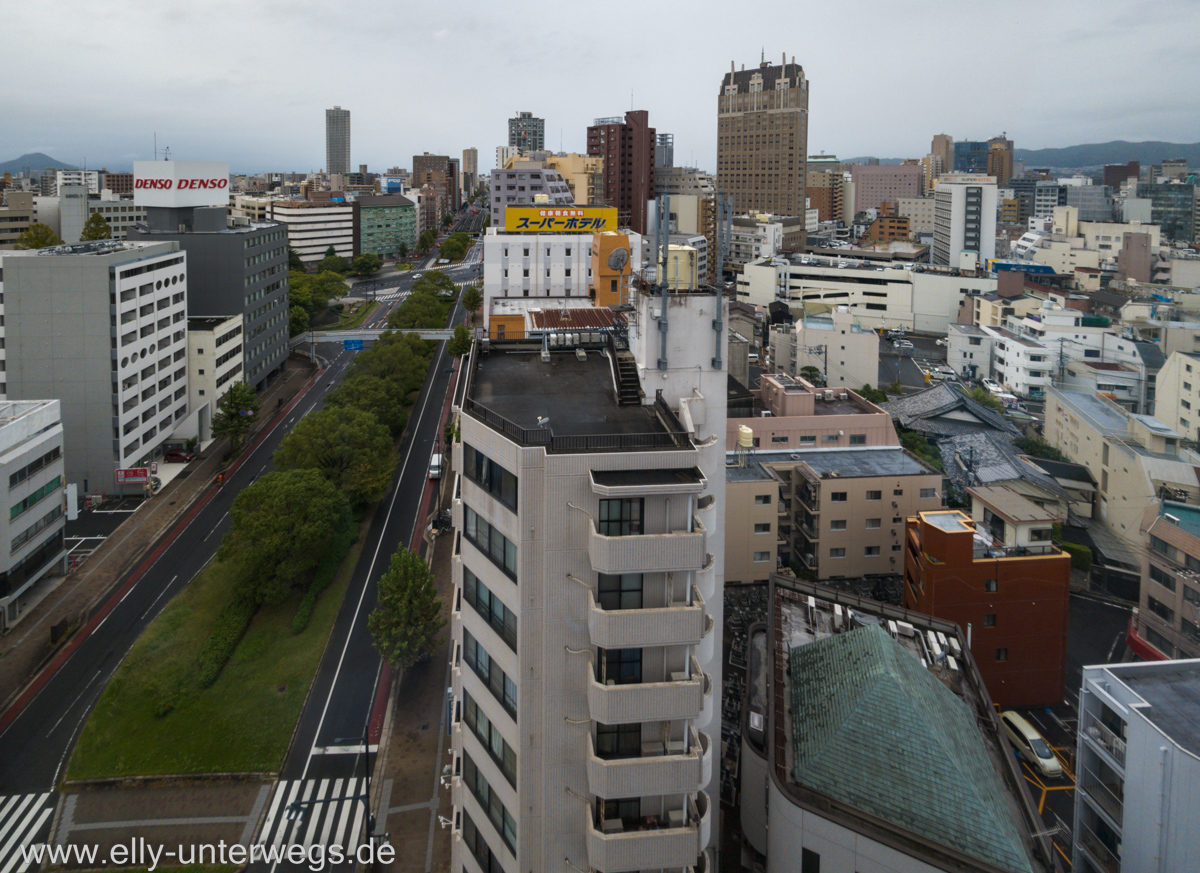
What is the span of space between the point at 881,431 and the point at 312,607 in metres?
33.2

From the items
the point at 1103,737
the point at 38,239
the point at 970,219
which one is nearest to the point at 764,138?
the point at 970,219

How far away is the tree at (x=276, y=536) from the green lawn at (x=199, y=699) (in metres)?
1.55

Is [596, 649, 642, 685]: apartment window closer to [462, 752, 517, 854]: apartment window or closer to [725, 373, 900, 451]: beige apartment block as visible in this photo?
[462, 752, 517, 854]: apartment window

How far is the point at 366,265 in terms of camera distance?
5310 inches

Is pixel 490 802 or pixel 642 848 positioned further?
pixel 490 802

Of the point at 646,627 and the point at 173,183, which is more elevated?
the point at 173,183

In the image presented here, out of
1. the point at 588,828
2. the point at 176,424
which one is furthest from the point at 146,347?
the point at 588,828

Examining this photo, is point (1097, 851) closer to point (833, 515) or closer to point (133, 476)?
point (833, 515)

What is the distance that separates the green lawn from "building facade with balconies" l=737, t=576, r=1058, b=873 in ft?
60.3

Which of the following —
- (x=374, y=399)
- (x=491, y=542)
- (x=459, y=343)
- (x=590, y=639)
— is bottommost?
(x=590, y=639)

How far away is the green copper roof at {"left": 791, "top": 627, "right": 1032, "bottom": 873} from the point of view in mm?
17531

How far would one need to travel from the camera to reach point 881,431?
49656mm

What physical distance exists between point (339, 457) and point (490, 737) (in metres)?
33.9

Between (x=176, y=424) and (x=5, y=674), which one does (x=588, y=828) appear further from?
(x=176, y=424)
